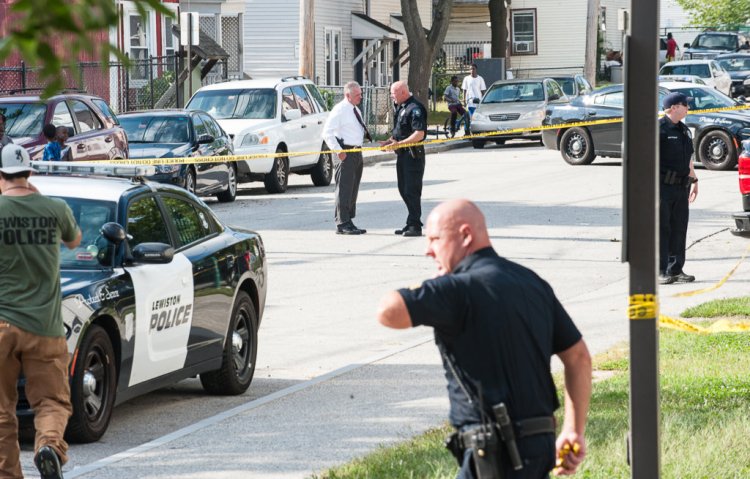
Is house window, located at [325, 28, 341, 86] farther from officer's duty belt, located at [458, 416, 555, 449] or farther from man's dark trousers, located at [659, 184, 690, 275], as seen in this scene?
officer's duty belt, located at [458, 416, 555, 449]

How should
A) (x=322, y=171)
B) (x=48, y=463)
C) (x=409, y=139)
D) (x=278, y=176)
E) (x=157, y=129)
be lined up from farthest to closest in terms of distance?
(x=322, y=171) → (x=278, y=176) → (x=157, y=129) → (x=409, y=139) → (x=48, y=463)

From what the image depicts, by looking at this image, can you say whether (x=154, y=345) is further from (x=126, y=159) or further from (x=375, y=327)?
(x=126, y=159)

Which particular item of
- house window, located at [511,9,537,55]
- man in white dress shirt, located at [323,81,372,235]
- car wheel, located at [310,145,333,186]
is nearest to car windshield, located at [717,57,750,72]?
house window, located at [511,9,537,55]

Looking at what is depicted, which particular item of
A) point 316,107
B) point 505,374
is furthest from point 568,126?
point 505,374

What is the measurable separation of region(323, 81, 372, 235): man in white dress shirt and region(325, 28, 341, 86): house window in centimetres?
3079

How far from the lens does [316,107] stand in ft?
88.0

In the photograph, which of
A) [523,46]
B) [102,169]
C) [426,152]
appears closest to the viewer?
[102,169]

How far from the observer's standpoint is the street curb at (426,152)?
32.6 meters

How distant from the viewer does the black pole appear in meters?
5.52

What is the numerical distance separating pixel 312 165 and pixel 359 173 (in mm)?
7623

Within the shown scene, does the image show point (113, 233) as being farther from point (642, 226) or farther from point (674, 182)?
point (674, 182)

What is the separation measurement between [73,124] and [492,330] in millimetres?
16799

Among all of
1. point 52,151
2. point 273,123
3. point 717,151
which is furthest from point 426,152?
point 52,151

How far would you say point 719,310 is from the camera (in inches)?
484
